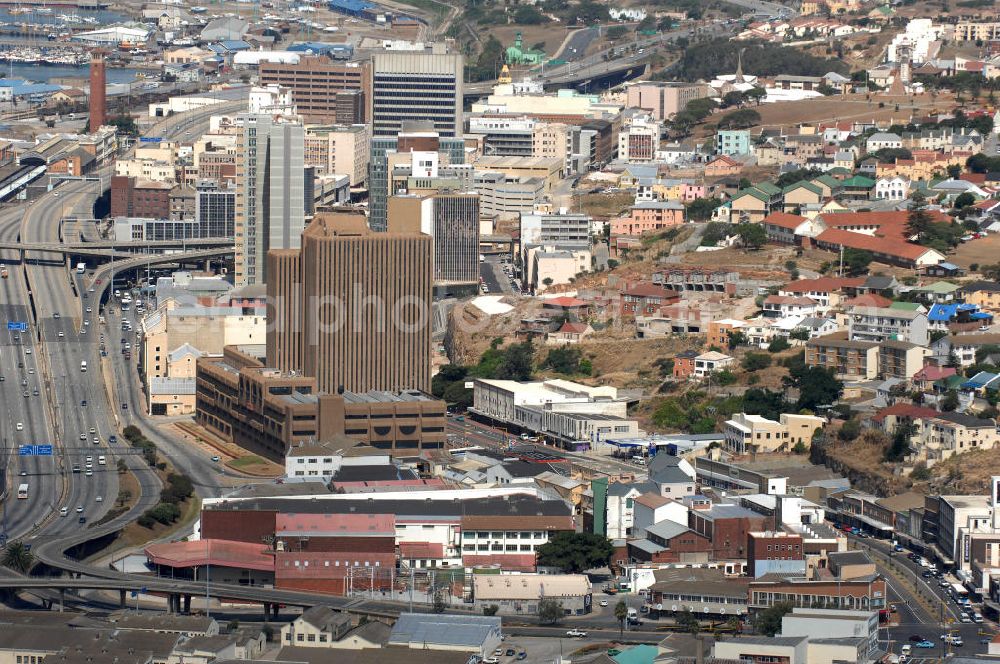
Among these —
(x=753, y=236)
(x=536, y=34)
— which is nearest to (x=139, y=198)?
(x=753, y=236)

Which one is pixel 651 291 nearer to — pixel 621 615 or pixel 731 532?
pixel 731 532

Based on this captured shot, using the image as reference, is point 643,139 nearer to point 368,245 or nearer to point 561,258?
point 561,258

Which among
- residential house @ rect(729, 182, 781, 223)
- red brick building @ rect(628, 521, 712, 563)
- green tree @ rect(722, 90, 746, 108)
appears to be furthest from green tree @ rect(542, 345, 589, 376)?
green tree @ rect(722, 90, 746, 108)

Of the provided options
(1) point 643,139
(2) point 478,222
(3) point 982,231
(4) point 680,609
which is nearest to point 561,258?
(2) point 478,222

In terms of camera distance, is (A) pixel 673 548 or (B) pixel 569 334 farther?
(B) pixel 569 334

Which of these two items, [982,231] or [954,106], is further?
[954,106]

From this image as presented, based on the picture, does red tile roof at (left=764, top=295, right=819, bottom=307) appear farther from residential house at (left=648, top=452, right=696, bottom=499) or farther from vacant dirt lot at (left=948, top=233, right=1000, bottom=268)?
residential house at (left=648, top=452, right=696, bottom=499)
